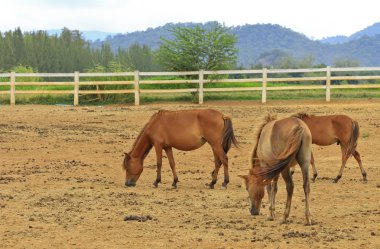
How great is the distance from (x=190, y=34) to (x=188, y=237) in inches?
967

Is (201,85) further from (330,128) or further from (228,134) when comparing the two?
(228,134)

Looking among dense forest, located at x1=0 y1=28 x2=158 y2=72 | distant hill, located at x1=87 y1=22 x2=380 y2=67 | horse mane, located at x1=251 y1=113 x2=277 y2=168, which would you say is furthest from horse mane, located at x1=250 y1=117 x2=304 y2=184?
distant hill, located at x1=87 y1=22 x2=380 y2=67

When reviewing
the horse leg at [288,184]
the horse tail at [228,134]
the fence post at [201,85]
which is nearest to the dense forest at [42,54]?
the fence post at [201,85]

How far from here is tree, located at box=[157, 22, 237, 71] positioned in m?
32.2

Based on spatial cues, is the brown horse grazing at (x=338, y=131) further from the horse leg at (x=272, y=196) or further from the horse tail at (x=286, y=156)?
the horse tail at (x=286, y=156)

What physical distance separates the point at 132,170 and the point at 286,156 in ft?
14.8

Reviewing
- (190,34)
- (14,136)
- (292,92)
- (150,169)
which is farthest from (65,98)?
(150,169)

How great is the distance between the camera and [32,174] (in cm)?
1421

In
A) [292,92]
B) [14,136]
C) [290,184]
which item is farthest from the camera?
[292,92]

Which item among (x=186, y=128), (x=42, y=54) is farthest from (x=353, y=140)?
(x=42, y=54)

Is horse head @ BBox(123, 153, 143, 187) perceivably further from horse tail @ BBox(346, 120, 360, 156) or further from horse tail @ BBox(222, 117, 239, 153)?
horse tail @ BBox(346, 120, 360, 156)

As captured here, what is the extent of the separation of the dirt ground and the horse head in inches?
8.4

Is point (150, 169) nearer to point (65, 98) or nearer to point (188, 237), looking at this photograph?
point (188, 237)

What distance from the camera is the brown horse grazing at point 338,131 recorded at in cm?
1373
